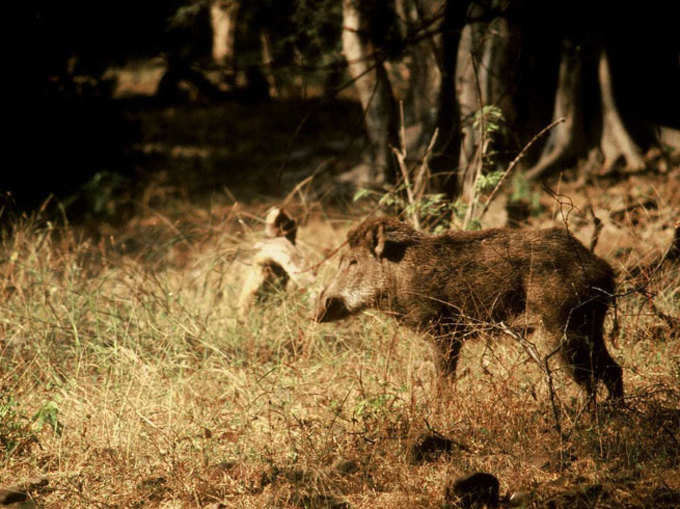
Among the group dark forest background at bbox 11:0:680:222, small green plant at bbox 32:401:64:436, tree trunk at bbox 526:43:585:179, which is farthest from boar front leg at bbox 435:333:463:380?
tree trunk at bbox 526:43:585:179

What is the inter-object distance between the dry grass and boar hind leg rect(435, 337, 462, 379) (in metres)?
0.11

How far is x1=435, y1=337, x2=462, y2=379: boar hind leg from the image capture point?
4375 mm

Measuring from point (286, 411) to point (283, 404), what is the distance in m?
0.13

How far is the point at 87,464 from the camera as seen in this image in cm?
410

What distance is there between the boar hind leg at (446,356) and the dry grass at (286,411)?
111 millimetres

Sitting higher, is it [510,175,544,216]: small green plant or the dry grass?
the dry grass

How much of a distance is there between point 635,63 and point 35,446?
33.7ft

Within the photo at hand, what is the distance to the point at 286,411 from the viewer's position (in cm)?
446

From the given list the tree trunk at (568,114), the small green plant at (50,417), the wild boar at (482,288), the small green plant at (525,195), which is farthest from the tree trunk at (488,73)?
the small green plant at (50,417)

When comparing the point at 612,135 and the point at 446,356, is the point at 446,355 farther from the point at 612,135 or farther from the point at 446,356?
the point at 612,135

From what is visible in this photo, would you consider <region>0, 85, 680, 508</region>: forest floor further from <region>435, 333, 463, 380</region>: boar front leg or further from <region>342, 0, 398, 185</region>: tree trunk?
<region>342, 0, 398, 185</region>: tree trunk

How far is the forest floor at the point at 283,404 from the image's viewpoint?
12.0ft

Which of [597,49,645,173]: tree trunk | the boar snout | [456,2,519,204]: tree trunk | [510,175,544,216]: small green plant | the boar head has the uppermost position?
[456,2,519,204]: tree trunk

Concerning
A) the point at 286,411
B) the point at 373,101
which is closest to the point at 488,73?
the point at 373,101
